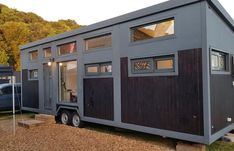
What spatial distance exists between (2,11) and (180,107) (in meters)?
37.8

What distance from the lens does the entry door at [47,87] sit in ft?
34.4

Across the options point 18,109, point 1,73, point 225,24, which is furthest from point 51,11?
point 225,24

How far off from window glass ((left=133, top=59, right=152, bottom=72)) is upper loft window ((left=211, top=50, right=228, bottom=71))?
159cm

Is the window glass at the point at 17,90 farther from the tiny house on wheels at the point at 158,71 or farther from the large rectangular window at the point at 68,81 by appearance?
the tiny house on wheels at the point at 158,71

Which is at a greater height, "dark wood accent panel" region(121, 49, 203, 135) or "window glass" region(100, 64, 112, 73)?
"window glass" region(100, 64, 112, 73)

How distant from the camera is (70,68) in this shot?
376 inches

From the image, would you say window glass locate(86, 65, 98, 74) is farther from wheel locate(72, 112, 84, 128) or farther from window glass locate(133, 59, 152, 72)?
window glass locate(133, 59, 152, 72)

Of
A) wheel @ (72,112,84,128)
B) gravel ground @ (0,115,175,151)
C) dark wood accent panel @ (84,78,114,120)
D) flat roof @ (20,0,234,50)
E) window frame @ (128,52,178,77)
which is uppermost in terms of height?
flat roof @ (20,0,234,50)

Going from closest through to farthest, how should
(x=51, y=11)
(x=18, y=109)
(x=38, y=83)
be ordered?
1. (x=38, y=83)
2. (x=18, y=109)
3. (x=51, y=11)

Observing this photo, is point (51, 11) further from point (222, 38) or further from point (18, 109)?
point (222, 38)

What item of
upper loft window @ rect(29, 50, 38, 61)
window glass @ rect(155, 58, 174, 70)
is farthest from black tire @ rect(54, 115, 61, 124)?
window glass @ rect(155, 58, 174, 70)

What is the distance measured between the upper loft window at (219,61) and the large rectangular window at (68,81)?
5148 mm

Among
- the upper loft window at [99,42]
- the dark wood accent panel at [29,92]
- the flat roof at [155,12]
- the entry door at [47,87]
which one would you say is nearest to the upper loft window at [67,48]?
the flat roof at [155,12]

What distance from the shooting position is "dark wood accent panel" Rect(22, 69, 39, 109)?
1144 centimetres
